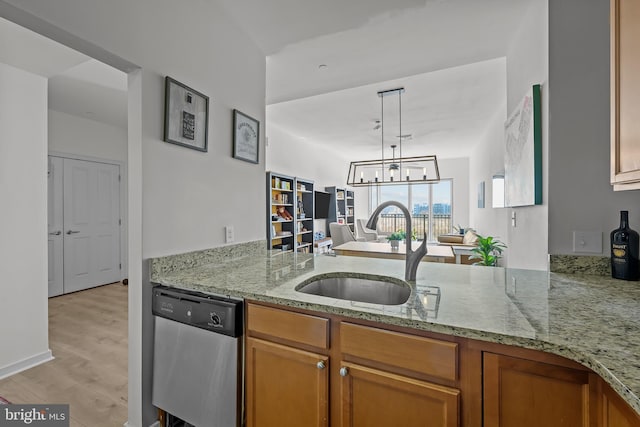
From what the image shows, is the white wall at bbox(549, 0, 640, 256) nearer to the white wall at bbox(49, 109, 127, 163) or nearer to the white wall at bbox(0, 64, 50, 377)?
the white wall at bbox(0, 64, 50, 377)

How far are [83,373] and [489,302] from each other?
2.70 metres

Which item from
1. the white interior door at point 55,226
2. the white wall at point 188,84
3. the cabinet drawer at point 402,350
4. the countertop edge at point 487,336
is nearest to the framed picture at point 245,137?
the white wall at point 188,84

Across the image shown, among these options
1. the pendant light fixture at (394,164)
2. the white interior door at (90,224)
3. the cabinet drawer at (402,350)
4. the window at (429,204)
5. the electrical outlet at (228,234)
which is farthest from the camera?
the window at (429,204)

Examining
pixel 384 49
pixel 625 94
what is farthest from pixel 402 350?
pixel 384 49

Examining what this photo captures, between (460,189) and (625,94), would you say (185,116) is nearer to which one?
(625,94)

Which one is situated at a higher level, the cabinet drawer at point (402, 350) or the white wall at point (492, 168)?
the white wall at point (492, 168)

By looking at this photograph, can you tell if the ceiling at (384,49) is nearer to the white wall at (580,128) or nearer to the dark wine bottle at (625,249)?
the white wall at (580,128)

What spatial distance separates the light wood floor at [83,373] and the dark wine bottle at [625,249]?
2715 mm

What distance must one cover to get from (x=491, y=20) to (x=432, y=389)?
225 cm

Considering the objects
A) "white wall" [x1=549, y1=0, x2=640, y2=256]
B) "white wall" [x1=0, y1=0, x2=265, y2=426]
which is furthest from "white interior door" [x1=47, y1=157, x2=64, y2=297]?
"white wall" [x1=549, y1=0, x2=640, y2=256]

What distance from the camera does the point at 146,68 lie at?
141cm

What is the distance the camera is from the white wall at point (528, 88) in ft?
5.04

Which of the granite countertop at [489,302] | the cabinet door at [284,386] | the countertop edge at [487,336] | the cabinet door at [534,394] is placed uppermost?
the granite countertop at [489,302]

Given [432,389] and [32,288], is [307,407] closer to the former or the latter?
[432,389]
